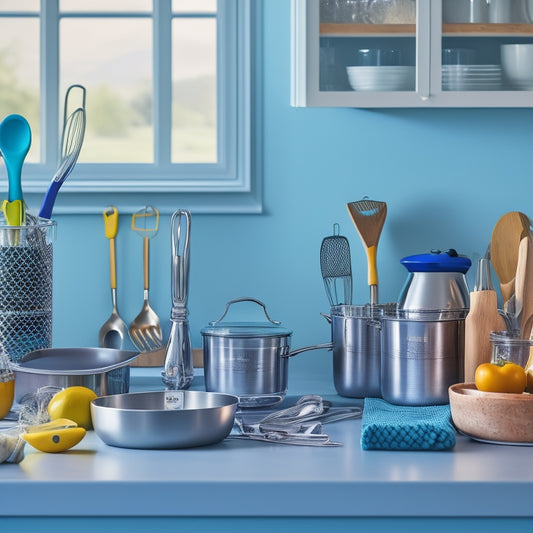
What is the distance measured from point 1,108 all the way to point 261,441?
1.29 m

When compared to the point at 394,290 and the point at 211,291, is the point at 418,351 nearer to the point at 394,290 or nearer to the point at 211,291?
the point at 394,290

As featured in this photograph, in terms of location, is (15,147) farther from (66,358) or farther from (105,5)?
(105,5)

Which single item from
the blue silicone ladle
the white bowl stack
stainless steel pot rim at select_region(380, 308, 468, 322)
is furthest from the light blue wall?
stainless steel pot rim at select_region(380, 308, 468, 322)

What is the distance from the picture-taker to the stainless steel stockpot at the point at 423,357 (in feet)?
5.28

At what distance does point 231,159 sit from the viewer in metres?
2.10

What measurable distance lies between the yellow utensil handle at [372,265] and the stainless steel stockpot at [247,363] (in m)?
0.37

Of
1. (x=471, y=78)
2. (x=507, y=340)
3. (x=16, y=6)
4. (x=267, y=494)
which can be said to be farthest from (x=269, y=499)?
(x=16, y=6)

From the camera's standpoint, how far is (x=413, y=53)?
186 centimetres

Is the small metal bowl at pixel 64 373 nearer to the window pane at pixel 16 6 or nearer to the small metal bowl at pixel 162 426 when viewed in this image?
the small metal bowl at pixel 162 426

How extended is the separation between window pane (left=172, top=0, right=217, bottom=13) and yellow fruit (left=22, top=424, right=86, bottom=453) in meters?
1.23

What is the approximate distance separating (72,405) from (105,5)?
4.02 ft

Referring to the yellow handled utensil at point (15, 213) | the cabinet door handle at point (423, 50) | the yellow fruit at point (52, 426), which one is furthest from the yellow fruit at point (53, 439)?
the cabinet door handle at point (423, 50)

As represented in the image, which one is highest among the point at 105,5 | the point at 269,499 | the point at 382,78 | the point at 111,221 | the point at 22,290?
the point at 105,5

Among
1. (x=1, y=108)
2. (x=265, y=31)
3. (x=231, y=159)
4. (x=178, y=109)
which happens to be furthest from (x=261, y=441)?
(x=178, y=109)
